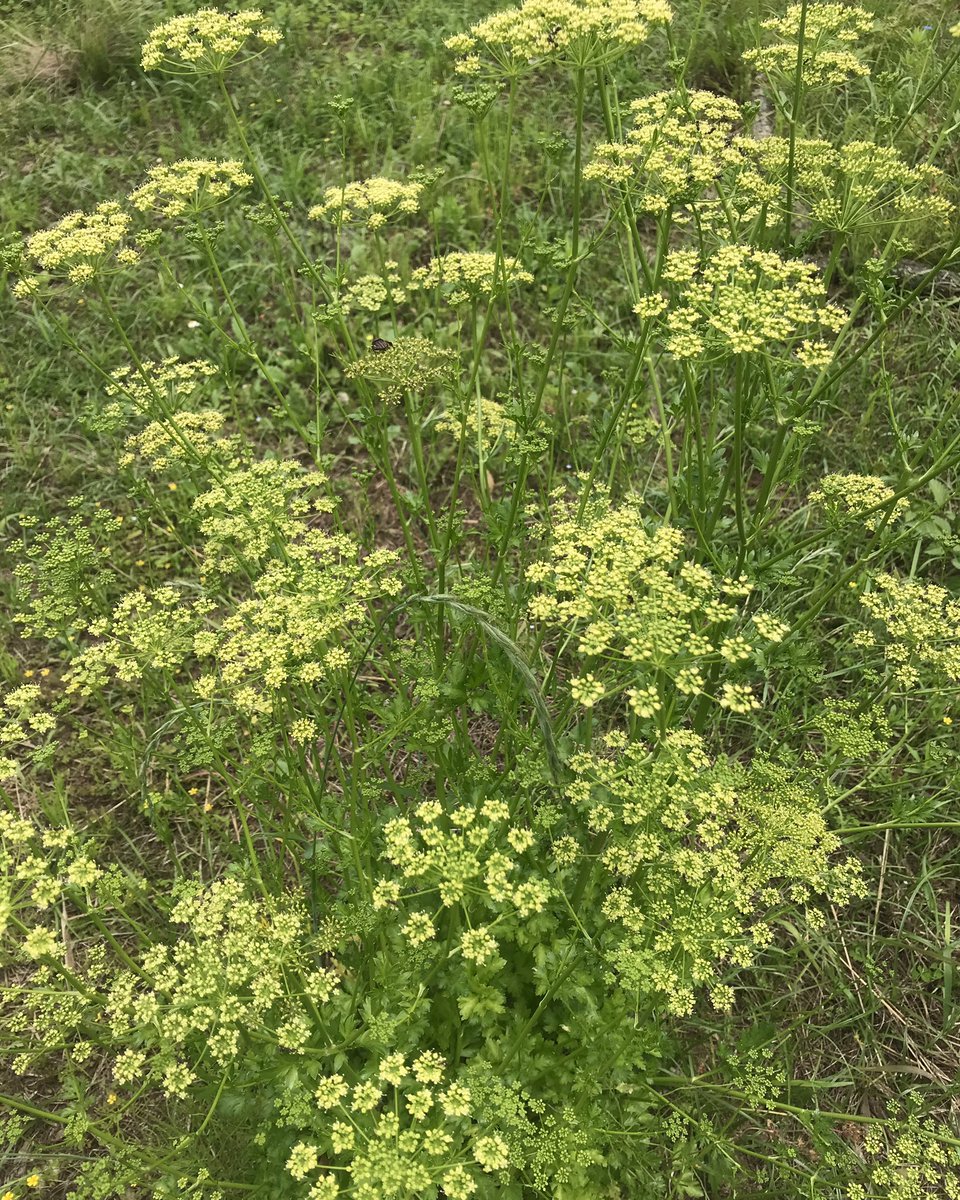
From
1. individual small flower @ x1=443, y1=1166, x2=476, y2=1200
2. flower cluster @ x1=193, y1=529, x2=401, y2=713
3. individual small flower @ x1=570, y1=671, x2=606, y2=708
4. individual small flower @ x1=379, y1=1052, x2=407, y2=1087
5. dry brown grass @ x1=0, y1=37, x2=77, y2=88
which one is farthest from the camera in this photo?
dry brown grass @ x1=0, y1=37, x2=77, y2=88

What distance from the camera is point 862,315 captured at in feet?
20.7

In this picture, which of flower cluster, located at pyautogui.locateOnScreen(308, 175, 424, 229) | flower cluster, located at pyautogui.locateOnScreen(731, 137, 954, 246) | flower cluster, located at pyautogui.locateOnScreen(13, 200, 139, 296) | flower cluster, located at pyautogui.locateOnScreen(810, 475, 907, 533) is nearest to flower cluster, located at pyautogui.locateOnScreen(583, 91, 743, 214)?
flower cluster, located at pyautogui.locateOnScreen(731, 137, 954, 246)

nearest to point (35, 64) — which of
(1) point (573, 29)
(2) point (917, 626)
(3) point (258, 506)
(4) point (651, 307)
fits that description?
(3) point (258, 506)

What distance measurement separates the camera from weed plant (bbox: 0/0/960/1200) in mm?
2645

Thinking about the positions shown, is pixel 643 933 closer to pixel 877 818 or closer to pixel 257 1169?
pixel 257 1169

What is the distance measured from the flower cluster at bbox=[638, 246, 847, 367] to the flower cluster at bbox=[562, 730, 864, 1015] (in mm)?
1315

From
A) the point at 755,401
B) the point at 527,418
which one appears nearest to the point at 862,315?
the point at 755,401

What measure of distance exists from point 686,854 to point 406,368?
214cm

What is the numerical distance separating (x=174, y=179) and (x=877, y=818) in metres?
4.72

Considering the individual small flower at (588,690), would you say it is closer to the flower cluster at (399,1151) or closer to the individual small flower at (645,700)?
the individual small flower at (645,700)

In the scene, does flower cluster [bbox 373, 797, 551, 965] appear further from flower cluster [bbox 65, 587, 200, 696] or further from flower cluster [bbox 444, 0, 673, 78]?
flower cluster [bbox 444, 0, 673, 78]

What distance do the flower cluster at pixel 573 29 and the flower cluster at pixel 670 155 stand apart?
1.03 ft

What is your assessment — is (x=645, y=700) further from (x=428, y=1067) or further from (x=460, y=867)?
(x=428, y=1067)

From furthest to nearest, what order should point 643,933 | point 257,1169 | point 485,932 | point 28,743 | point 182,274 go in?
1. point 182,274
2. point 28,743
3. point 257,1169
4. point 643,933
5. point 485,932
